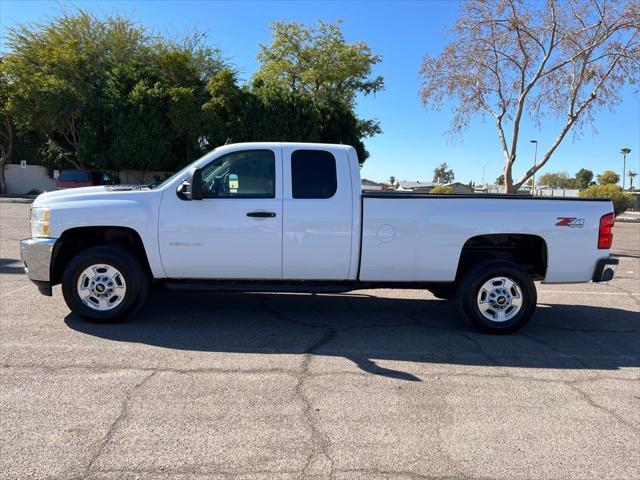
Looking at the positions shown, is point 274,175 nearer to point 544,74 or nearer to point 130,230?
point 130,230

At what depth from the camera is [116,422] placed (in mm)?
3492

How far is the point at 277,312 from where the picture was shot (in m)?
6.45

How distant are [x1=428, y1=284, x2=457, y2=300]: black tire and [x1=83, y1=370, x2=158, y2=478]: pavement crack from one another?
3.65m

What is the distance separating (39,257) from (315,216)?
3.04 meters

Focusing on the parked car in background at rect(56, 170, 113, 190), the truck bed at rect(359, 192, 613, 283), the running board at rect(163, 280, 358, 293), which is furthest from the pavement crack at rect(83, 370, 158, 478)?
the parked car in background at rect(56, 170, 113, 190)

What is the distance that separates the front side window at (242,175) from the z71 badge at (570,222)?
325 centimetres

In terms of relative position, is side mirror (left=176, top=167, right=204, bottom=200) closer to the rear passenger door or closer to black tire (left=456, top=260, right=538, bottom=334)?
the rear passenger door

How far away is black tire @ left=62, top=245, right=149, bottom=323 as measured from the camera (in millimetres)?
5535

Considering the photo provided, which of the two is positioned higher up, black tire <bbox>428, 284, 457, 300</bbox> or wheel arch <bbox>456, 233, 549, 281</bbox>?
wheel arch <bbox>456, 233, 549, 281</bbox>

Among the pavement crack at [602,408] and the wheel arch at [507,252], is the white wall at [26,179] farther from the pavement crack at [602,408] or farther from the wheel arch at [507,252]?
the pavement crack at [602,408]

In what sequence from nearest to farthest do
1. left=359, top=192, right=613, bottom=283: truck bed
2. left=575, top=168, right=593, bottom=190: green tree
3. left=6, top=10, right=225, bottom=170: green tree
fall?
left=359, top=192, right=613, bottom=283: truck bed
left=6, top=10, right=225, bottom=170: green tree
left=575, top=168, right=593, bottom=190: green tree

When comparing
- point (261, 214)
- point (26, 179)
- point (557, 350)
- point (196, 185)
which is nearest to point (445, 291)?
point (557, 350)

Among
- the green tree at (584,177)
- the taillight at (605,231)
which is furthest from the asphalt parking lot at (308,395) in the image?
the green tree at (584,177)

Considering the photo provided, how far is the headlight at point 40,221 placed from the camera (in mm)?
5547
